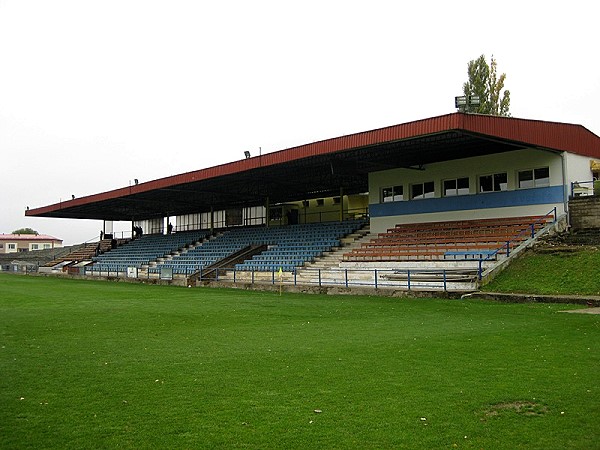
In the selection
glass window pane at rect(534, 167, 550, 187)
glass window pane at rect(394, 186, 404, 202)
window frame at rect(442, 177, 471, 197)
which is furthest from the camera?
glass window pane at rect(394, 186, 404, 202)

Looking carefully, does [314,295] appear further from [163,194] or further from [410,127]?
[163,194]

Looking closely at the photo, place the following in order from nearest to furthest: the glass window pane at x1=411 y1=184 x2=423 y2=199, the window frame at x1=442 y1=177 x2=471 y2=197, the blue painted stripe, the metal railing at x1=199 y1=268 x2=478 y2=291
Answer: the metal railing at x1=199 y1=268 x2=478 y2=291
the blue painted stripe
the window frame at x1=442 y1=177 x2=471 y2=197
the glass window pane at x1=411 y1=184 x2=423 y2=199

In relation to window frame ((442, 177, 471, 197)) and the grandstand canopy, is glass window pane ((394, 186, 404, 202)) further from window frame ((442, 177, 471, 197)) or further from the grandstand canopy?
window frame ((442, 177, 471, 197))

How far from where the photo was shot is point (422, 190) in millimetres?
29484

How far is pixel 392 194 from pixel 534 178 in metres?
7.98

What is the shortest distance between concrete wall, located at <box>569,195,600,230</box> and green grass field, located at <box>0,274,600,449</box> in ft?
39.8

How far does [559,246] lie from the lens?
2145cm

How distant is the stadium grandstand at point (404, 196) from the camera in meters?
22.5

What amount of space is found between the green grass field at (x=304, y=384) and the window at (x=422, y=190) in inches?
647

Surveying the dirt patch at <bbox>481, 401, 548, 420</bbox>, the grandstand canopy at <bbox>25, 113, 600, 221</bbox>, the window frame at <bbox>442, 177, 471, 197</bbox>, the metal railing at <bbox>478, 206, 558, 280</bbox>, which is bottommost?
the dirt patch at <bbox>481, 401, 548, 420</bbox>

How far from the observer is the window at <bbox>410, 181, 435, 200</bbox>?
29016mm

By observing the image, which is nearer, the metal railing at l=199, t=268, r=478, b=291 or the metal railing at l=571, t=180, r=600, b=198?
the metal railing at l=199, t=268, r=478, b=291

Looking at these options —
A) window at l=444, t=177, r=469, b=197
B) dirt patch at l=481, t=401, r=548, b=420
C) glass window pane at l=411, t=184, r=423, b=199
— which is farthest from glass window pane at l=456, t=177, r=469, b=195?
dirt patch at l=481, t=401, r=548, b=420

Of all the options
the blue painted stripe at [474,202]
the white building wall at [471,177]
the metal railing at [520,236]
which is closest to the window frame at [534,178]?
the white building wall at [471,177]
